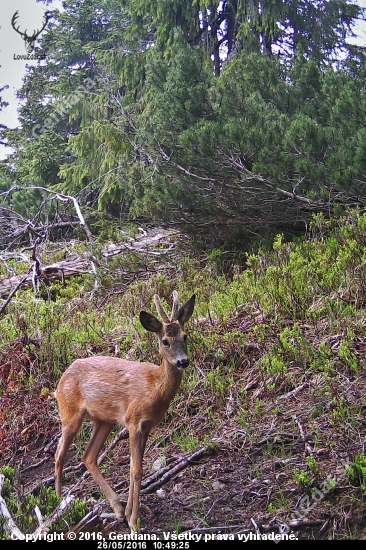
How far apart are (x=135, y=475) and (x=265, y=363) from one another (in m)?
2.05

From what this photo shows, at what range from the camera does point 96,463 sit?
418 centimetres

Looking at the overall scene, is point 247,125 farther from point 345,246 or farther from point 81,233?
point 81,233

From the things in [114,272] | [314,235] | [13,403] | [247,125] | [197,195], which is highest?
[247,125]

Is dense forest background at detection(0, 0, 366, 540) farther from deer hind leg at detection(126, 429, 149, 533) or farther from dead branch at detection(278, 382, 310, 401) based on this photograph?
deer hind leg at detection(126, 429, 149, 533)

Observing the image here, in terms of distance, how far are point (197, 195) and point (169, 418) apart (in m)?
4.53

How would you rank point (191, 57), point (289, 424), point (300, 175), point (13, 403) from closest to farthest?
point (289, 424) < point (13, 403) < point (300, 175) < point (191, 57)

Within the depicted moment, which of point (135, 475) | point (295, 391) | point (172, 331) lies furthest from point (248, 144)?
point (135, 475)

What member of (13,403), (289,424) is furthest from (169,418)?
(13,403)

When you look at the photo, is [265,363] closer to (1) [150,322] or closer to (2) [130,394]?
(2) [130,394]

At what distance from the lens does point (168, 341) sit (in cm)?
370

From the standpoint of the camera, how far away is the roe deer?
371 cm

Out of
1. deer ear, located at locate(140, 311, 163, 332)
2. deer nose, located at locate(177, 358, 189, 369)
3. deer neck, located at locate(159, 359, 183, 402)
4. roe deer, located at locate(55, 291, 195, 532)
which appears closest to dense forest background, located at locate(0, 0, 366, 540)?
roe deer, located at locate(55, 291, 195, 532)

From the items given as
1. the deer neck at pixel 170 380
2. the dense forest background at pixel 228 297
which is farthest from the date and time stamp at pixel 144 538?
the deer neck at pixel 170 380

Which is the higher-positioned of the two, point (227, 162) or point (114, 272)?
point (227, 162)
